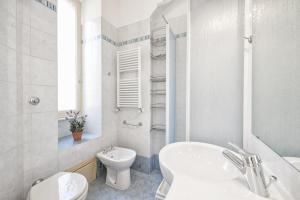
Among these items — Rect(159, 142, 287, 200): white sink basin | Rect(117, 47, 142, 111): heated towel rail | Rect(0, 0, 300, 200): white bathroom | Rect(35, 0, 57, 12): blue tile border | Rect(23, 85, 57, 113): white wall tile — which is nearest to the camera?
Rect(159, 142, 287, 200): white sink basin

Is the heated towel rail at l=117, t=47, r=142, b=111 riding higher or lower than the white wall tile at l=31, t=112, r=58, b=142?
higher

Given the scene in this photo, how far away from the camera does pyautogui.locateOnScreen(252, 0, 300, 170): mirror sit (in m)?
0.59

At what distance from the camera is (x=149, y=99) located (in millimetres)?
1988

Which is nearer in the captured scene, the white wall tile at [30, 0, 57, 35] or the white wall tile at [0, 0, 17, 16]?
the white wall tile at [0, 0, 17, 16]

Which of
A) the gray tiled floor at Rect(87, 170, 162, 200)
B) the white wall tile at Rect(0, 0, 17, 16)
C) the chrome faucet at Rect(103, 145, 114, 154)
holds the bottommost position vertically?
the gray tiled floor at Rect(87, 170, 162, 200)

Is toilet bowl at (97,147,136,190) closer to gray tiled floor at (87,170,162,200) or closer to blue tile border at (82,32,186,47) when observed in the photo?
gray tiled floor at (87,170,162,200)

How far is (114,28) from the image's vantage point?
86.4 inches

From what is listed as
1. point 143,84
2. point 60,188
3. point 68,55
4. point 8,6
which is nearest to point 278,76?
point 143,84

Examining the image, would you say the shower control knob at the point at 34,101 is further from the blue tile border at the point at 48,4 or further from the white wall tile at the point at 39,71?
the blue tile border at the point at 48,4

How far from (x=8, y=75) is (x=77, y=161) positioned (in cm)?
113

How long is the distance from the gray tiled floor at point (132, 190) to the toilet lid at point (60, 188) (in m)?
0.55

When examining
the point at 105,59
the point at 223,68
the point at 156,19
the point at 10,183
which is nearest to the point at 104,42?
the point at 105,59

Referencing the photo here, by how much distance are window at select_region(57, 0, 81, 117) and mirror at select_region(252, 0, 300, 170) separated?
2.19 metres

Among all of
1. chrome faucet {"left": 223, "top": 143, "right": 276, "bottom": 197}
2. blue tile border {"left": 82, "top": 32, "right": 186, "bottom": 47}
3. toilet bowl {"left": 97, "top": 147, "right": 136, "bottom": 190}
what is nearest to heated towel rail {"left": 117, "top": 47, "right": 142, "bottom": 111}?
blue tile border {"left": 82, "top": 32, "right": 186, "bottom": 47}
